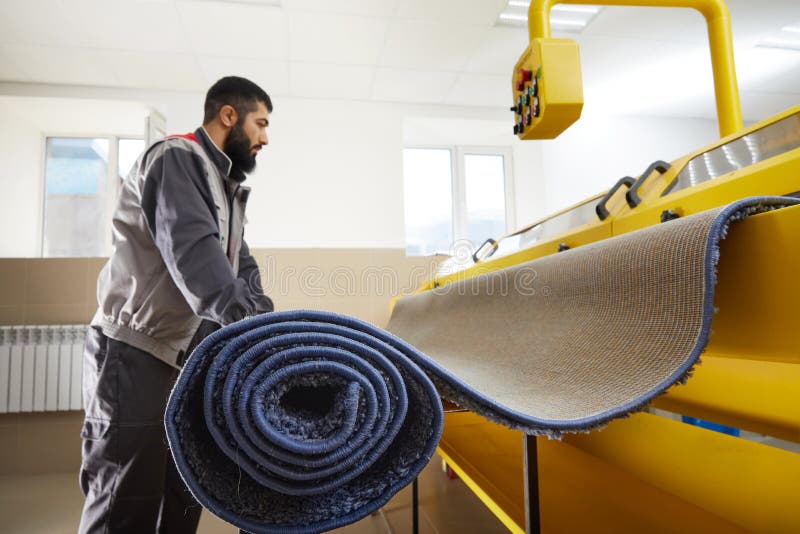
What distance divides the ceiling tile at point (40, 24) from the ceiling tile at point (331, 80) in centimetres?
136

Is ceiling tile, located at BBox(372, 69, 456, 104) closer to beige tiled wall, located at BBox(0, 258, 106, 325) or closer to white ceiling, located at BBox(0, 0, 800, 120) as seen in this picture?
white ceiling, located at BBox(0, 0, 800, 120)

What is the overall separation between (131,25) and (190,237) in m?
2.54

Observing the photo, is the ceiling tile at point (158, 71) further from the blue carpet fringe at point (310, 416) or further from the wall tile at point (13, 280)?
the blue carpet fringe at point (310, 416)

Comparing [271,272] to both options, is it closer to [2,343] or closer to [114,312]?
[2,343]

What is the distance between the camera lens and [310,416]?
1.28 ft

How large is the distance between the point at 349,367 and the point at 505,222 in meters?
3.95

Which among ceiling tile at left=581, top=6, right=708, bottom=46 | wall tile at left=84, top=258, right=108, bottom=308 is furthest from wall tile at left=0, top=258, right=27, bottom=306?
ceiling tile at left=581, top=6, right=708, bottom=46

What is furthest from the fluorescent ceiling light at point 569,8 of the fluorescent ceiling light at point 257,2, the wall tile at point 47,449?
the wall tile at point 47,449

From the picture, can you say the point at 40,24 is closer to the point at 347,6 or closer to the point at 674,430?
the point at 347,6

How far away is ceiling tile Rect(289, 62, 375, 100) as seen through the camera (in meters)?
3.30

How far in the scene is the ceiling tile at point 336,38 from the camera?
111 inches

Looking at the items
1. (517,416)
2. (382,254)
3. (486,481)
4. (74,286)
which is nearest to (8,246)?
(74,286)

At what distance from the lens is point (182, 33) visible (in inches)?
113

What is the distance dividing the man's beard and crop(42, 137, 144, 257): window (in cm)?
268
